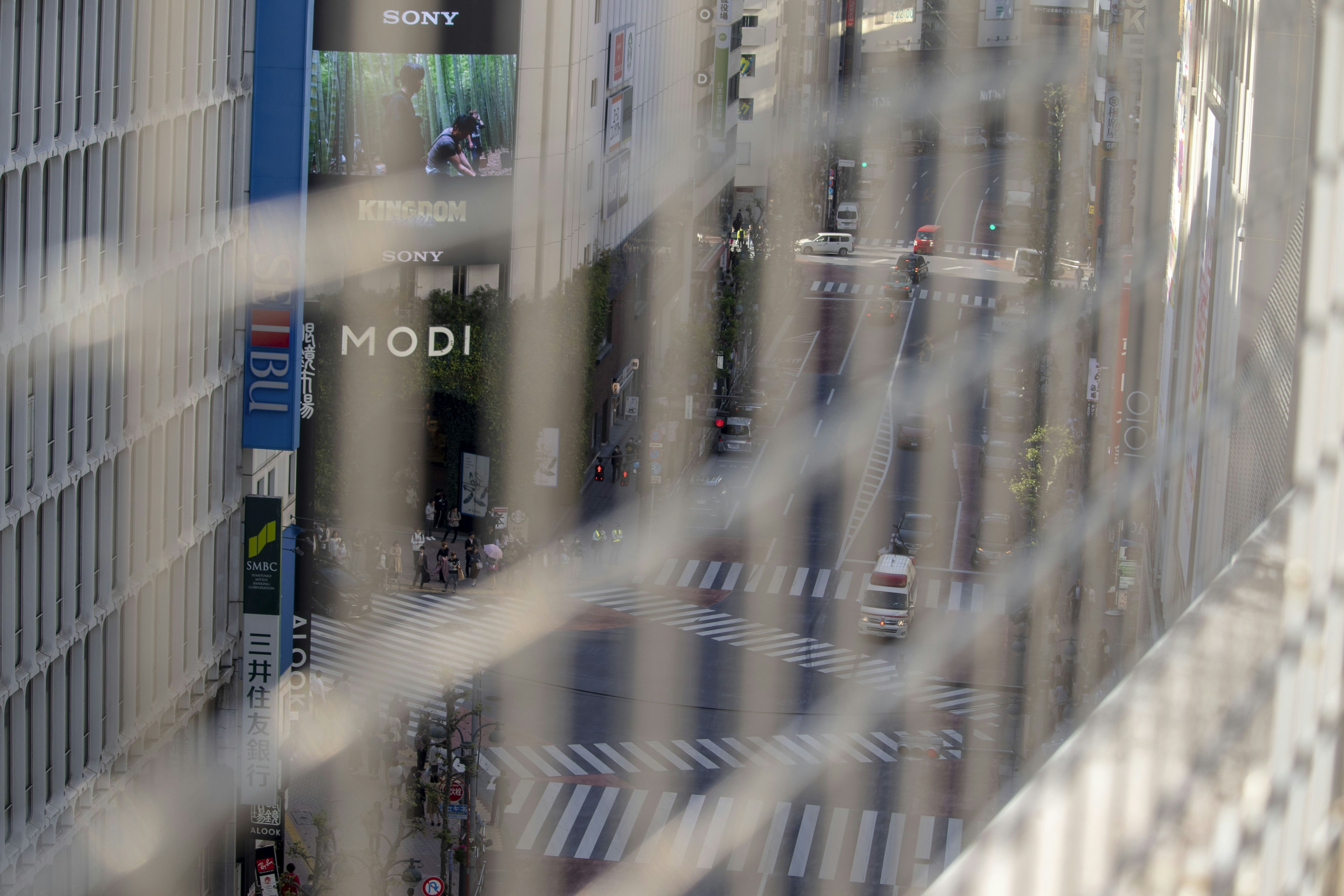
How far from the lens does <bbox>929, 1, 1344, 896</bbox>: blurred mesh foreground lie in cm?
183

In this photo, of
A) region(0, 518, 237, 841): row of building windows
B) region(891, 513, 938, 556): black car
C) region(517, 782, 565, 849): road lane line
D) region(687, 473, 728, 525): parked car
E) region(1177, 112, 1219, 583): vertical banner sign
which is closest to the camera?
region(0, 518, 237, 841): row of building windows

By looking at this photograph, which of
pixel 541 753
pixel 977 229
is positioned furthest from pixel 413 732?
pixel 977 229

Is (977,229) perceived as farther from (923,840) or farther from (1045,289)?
(923,840)

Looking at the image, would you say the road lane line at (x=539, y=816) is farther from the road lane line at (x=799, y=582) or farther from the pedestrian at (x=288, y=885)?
the road lane line at (x=799, y=582)

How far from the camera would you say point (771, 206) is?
218 ft

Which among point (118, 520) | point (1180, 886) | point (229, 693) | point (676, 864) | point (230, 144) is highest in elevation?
point (230, 144)

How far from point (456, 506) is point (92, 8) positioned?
21474mm

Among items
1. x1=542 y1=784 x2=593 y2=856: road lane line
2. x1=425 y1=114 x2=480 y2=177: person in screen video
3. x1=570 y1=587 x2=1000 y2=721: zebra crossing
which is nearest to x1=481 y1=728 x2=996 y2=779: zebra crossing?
x1=542 y1=784 x2=593 y2=856: road lane line

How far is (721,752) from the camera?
28172 millimetres

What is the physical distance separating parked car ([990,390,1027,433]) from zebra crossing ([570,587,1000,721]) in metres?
14.0

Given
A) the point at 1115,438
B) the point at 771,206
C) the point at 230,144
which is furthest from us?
the point at 771,206

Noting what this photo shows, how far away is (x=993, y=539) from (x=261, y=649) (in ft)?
70.8

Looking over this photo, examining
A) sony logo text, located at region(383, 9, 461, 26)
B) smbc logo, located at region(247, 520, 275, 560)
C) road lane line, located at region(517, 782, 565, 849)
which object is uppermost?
sony logo text, located at region(383, 9, 461, 26)

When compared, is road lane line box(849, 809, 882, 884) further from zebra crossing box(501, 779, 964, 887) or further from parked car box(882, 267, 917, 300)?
parked car box(882, 267, 917, 300)
